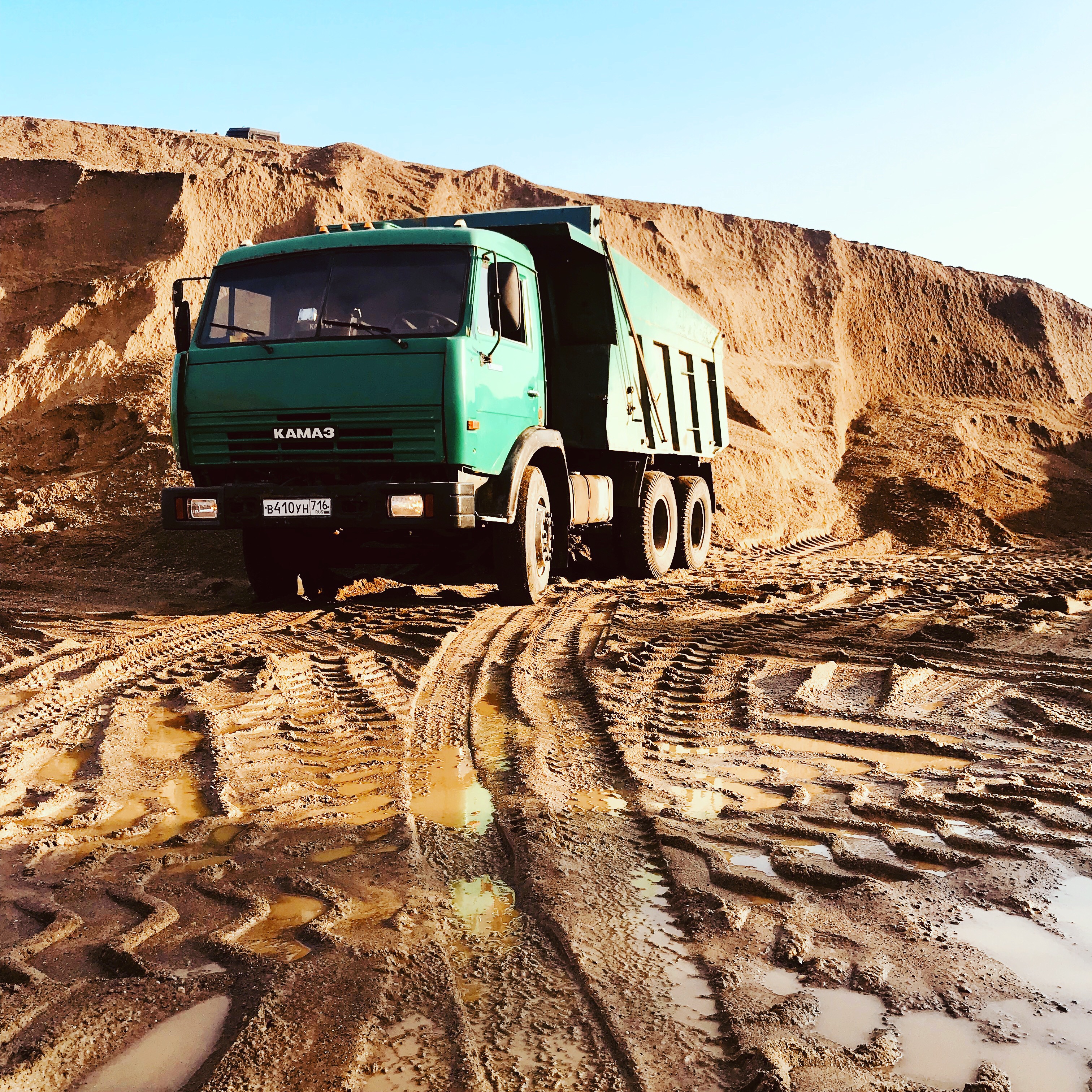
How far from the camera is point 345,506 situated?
7281mm

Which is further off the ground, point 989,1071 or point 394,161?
point 394,161

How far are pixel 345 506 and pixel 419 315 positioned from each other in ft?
4.75

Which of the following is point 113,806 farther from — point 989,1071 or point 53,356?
point 53,356

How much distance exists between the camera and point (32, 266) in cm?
1884

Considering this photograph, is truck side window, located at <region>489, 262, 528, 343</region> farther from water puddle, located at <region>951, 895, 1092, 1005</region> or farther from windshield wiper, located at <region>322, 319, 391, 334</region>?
water puddle, located at <region>951, 895, 1092, 1005</region>

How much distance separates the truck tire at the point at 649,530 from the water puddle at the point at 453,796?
672 centimetres

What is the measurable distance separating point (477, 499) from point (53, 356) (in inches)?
504

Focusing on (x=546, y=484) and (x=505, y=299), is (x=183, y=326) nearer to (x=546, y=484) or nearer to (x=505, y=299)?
(x=505, y=299)

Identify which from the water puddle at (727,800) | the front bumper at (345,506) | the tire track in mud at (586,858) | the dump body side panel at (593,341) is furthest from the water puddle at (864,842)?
the dump body side panel at (593,341)

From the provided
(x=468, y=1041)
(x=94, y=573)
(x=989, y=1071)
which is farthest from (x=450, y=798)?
(x=94, y=573)

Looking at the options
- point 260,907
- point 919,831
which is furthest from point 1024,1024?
point 260,907

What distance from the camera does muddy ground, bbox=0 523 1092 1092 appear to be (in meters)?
2.02

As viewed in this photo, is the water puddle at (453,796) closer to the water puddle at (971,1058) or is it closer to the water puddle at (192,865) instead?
the water puddle at (192,865)

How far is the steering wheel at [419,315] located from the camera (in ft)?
23.9
